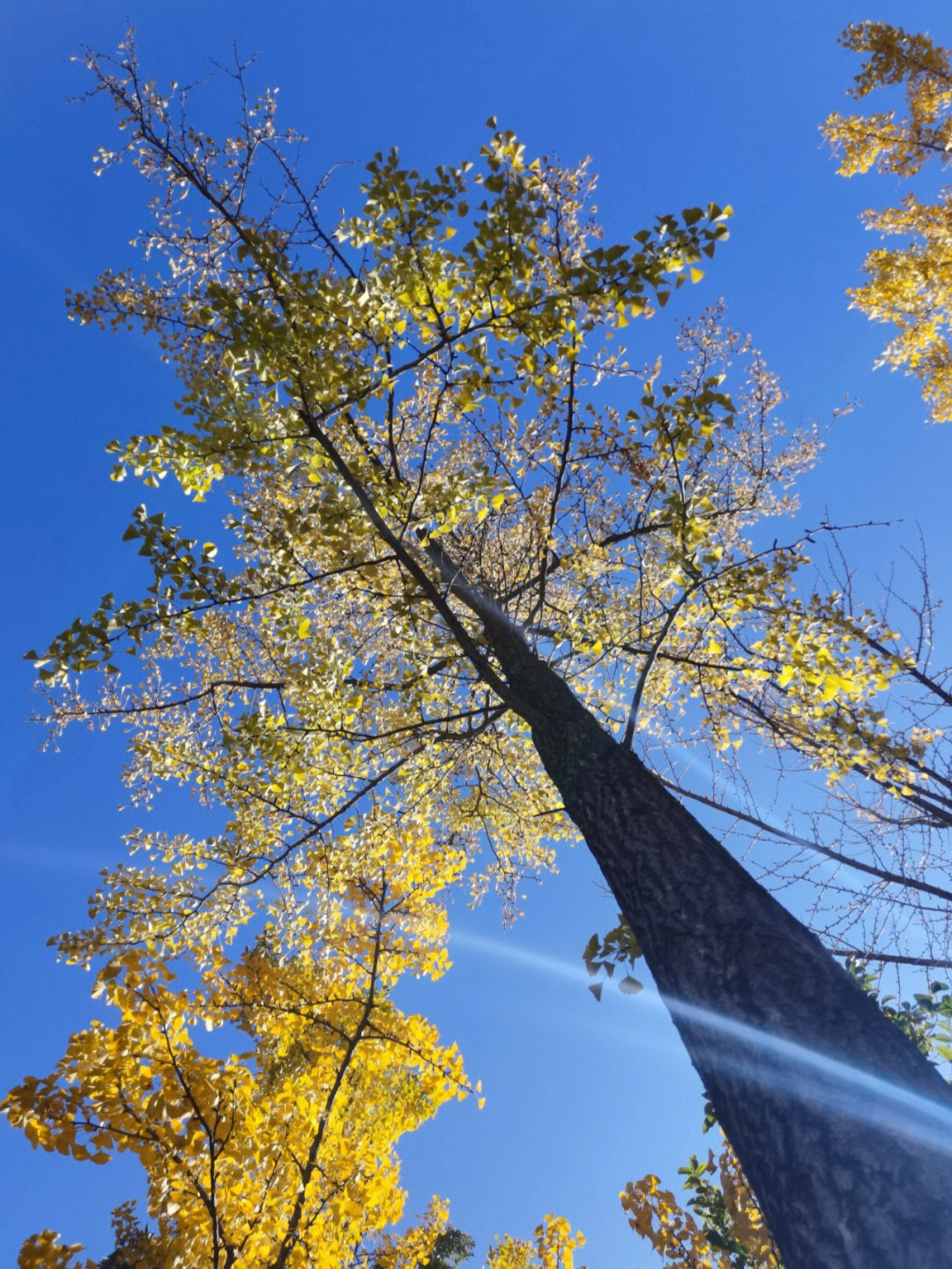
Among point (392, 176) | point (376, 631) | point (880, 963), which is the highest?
point (376, 631)

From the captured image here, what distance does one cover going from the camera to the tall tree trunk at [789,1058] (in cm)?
134

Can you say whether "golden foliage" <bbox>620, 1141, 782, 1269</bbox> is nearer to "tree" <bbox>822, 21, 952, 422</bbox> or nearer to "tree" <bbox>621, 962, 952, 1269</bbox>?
"tree" <bbox>621, 962, 952, 1269</bbox>

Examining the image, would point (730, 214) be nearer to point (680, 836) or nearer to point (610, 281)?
point (610, 281)

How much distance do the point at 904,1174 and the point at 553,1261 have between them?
672cm

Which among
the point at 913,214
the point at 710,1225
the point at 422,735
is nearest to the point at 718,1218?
the point at 710,1225

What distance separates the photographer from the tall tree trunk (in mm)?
1339

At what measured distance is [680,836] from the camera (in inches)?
90.6

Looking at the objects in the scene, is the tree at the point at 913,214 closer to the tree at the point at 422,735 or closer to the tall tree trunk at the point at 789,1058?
the tree at the point at 422,735

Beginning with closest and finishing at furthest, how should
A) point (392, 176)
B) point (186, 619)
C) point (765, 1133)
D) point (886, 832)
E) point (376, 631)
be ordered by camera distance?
point (765, 1133), point (392, 176), point (186, 619), point (886, 832), point (376, 631)

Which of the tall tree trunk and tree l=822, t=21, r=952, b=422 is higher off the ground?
tree l=822, t=21, r=952, b=422

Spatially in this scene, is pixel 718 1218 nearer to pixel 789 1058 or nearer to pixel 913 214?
pixel 789 1058

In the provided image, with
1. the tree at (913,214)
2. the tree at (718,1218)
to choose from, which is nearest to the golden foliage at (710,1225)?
the tree at (718,1218)

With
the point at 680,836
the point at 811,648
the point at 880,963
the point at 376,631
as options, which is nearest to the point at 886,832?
the point at 880,963

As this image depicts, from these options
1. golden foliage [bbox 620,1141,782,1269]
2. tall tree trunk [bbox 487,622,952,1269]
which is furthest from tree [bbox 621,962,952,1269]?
tall tree trunk [bbox 487,622,952,1269]
